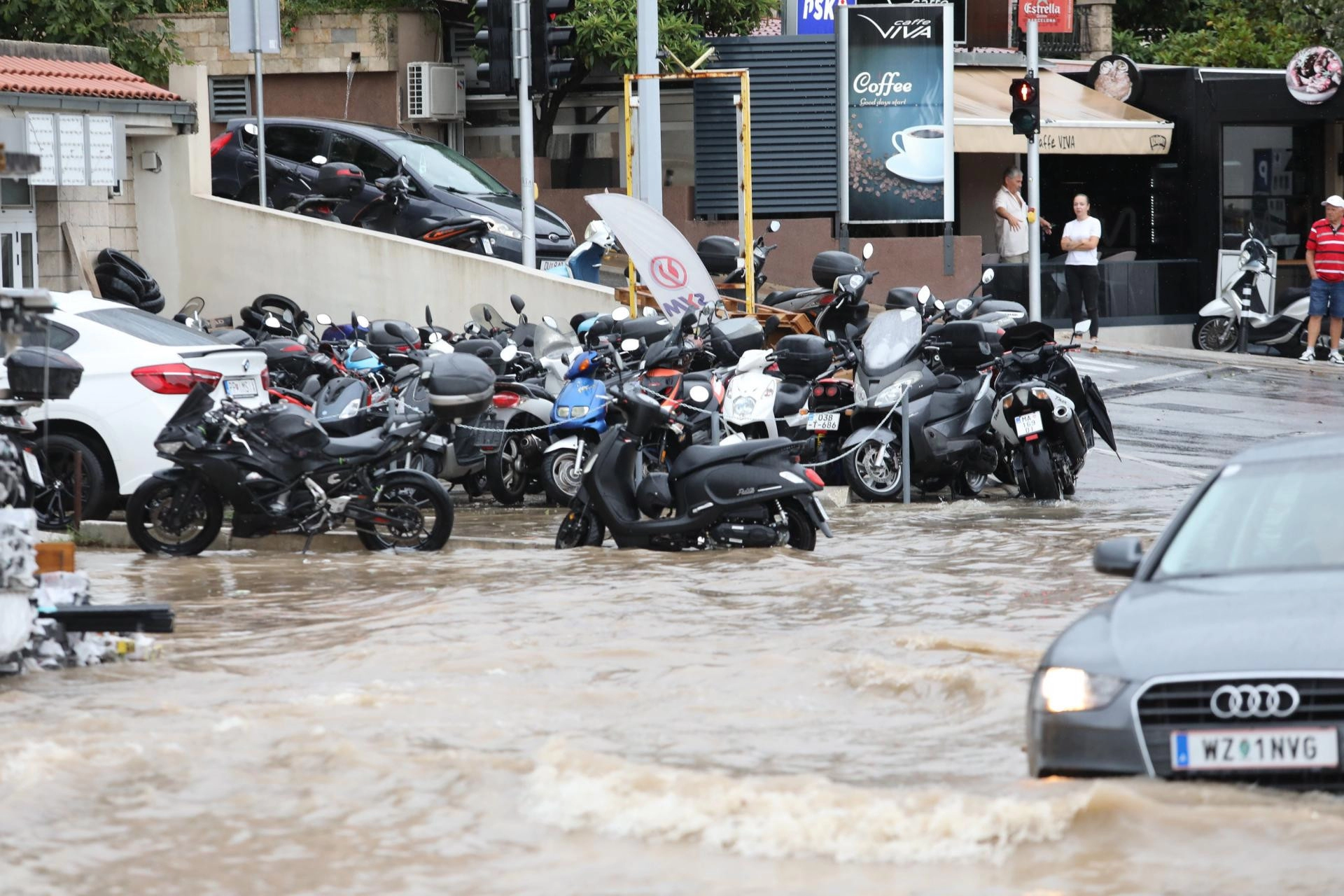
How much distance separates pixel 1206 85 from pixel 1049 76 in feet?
8.34

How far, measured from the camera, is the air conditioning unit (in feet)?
91.4

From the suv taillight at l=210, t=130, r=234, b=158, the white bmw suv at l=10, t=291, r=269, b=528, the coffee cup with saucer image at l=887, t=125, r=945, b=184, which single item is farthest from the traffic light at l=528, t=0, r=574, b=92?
the white bmw suv at l=10, t=291, r=269, b=528

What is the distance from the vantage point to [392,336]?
A: 51.5 feet

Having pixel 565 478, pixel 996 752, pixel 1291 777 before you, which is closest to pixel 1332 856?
pixel 1291 777

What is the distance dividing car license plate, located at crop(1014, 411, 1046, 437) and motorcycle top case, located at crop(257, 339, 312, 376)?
207 inches

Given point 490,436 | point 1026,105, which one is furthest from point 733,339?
point 1026,105

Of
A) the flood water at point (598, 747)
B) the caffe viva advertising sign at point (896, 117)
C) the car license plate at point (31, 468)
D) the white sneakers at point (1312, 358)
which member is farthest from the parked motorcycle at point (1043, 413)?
the white sneakers at point (1312, 358)

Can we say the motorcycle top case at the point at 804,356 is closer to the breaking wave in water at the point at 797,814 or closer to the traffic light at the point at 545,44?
the traffic light at the point at 545,44

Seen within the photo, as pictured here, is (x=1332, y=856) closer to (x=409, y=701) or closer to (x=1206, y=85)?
(x=409, y=701)

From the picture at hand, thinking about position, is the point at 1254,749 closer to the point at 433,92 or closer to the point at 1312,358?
the point at 1312,358

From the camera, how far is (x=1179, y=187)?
28062 millimetres

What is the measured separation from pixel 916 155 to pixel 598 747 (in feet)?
57.2

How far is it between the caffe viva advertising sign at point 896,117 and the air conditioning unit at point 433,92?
6.66 meters

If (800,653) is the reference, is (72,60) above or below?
above
